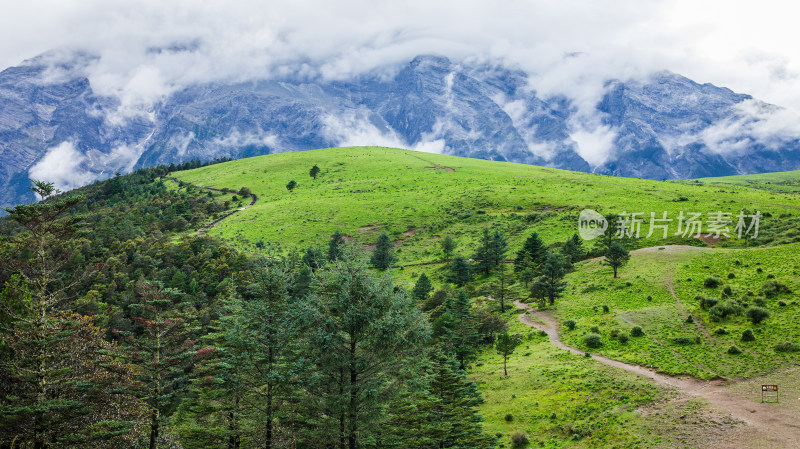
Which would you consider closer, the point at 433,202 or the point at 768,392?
the point at 768,392

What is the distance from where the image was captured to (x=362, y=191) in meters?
129

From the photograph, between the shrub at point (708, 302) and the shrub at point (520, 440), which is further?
the shrub at point (708, 302)

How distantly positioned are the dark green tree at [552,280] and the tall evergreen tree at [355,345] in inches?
1539

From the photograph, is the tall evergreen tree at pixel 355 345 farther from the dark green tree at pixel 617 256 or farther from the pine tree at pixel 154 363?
the dark green tree at pixel 617 256

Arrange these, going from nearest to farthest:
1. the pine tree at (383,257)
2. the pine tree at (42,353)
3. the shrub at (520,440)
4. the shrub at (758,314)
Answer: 1. the pine tree at (42,353)
2. the shrub at (520,440)
3. the shrub at (758,314)
4. the pine tree at (383,257)

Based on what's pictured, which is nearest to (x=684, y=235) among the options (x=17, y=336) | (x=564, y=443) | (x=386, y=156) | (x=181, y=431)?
(x=564, y=443)

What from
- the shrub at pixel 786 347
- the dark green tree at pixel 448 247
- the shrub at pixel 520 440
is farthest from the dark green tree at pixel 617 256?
the shrub at pixel 520 440

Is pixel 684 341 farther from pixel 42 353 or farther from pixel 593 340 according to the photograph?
pixel 42 353

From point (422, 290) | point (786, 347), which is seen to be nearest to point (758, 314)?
point (786, 347)

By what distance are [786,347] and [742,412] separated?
11.0 metres

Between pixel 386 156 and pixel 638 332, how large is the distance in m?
136

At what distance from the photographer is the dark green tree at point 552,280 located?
58.9 metres

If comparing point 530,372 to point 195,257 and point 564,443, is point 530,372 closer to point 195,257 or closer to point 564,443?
point 564,443

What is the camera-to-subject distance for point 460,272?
74625 mm
